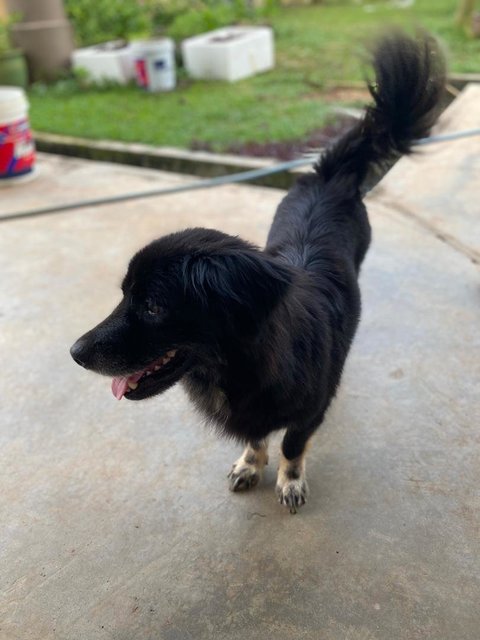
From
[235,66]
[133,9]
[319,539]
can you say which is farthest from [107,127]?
[319,539]

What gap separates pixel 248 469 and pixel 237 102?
18.6 feet

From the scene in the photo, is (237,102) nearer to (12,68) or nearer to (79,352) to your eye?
(12,68)

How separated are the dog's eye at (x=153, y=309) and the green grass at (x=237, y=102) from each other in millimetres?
4061

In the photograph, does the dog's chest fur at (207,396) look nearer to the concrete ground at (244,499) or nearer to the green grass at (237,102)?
the concrete ground at (244,499)

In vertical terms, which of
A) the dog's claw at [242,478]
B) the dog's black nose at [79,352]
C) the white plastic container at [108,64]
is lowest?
the dog's claw at [242,478]

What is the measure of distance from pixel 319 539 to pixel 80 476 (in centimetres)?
95

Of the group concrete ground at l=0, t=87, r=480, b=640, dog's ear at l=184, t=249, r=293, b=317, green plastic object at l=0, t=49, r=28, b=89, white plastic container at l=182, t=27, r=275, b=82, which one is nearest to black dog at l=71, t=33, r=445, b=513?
dog's ear at l=184, t=249, r=293, b=317

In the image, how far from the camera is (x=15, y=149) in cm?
497

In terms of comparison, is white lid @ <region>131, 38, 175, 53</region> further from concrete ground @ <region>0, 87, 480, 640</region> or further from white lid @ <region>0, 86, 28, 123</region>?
concrete ground @ <region>0, 87, 480, 640</region>

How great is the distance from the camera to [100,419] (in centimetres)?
243

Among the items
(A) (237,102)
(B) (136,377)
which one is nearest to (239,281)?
(B) (136,377)

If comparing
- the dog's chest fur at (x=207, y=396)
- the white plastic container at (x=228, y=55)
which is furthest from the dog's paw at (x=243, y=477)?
the white plastic container at (x=228, y=55)

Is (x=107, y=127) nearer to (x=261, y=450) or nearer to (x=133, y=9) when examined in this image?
(x=133, y=9)

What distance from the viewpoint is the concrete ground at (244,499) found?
1652mm
